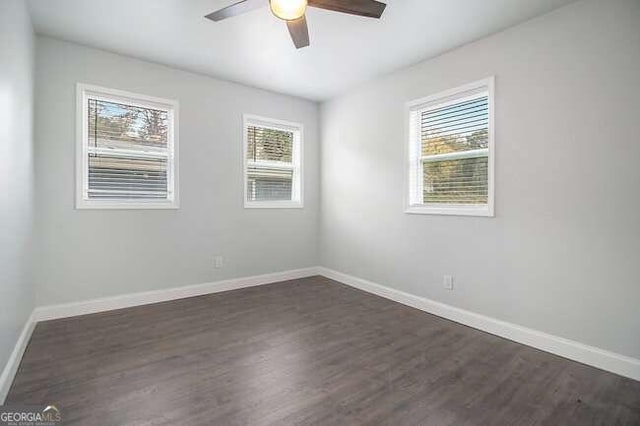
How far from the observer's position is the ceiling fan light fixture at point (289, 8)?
1.94 metres

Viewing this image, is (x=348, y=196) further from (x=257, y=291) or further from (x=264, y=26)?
(x=264, y=26)

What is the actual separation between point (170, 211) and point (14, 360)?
1.93m

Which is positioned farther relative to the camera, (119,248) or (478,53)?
(119,248)

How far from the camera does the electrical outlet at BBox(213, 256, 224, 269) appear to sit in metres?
4.08

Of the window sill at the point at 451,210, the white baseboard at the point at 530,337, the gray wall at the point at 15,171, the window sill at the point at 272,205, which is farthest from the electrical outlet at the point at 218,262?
the window sill at the point at 451,210

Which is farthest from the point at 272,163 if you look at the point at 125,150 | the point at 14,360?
the point at 14,360

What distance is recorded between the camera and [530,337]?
2.65 metres

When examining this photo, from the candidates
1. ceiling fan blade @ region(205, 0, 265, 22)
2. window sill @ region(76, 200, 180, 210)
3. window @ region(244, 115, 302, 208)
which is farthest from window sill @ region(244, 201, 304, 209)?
ceiling fan blade @ region(205, 0, 265, 22)

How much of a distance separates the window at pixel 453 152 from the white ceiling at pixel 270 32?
545 mm

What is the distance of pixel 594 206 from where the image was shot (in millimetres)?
2338

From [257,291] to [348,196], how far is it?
5.96 ft

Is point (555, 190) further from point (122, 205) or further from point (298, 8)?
point (122, 205)

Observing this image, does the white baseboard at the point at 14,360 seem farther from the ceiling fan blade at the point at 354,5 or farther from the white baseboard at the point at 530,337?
the white baseboard at the point at 530,337

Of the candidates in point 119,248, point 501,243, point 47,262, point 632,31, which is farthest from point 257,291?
point 632,31
